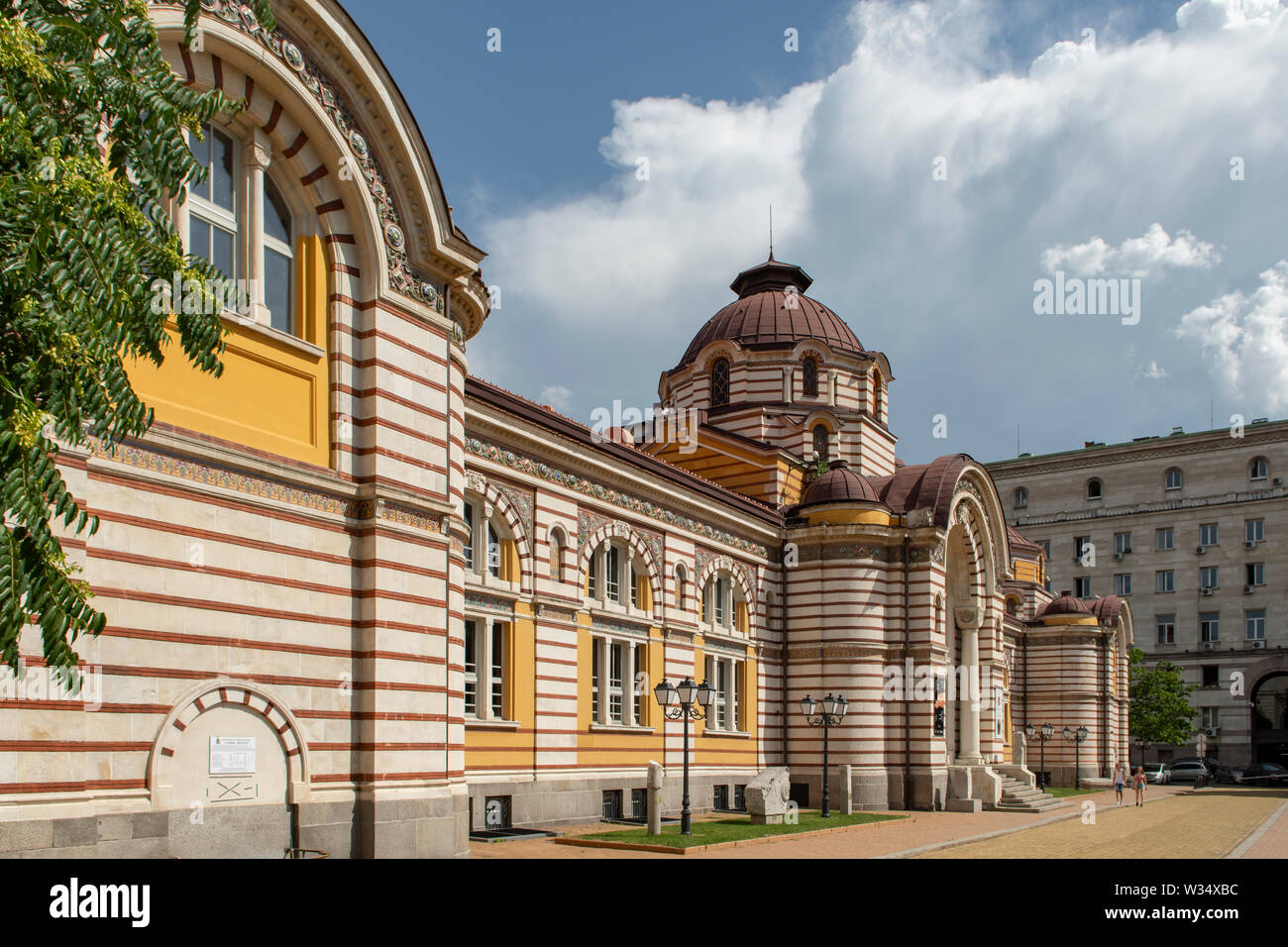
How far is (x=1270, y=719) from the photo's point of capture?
242 ft

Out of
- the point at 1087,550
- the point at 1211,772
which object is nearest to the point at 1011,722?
the point at 1211,772

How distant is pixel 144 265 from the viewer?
9.16 meters

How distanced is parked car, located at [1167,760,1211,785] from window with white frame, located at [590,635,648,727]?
4391cm

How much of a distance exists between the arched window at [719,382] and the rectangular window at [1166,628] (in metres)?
44.9

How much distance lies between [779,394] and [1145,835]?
19.5 m

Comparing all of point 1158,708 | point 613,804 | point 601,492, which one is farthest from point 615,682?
point 1158,708

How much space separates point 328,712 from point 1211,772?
6223cm

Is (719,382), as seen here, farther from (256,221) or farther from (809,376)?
(256,221)

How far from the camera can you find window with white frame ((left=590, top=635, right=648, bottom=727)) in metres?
27.9

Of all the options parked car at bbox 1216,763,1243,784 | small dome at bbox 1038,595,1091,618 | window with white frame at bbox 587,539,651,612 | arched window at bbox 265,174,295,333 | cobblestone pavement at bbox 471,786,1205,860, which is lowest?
parked car at bbox 1216,763,1243,784

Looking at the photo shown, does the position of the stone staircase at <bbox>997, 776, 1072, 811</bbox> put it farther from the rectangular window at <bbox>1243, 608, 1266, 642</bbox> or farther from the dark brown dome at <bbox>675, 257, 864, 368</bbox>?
the rectangular window at <bbox>1243, 608, 1266, 642</bbox>

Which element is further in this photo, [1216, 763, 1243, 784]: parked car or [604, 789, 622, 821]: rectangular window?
[1216, 763, 1243, 784]: parked car

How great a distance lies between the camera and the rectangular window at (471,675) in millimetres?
24016

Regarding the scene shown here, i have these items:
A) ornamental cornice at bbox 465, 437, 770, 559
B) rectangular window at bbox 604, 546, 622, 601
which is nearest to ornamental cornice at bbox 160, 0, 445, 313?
ornamental cornice at bbox 465, 437, 770, 559
